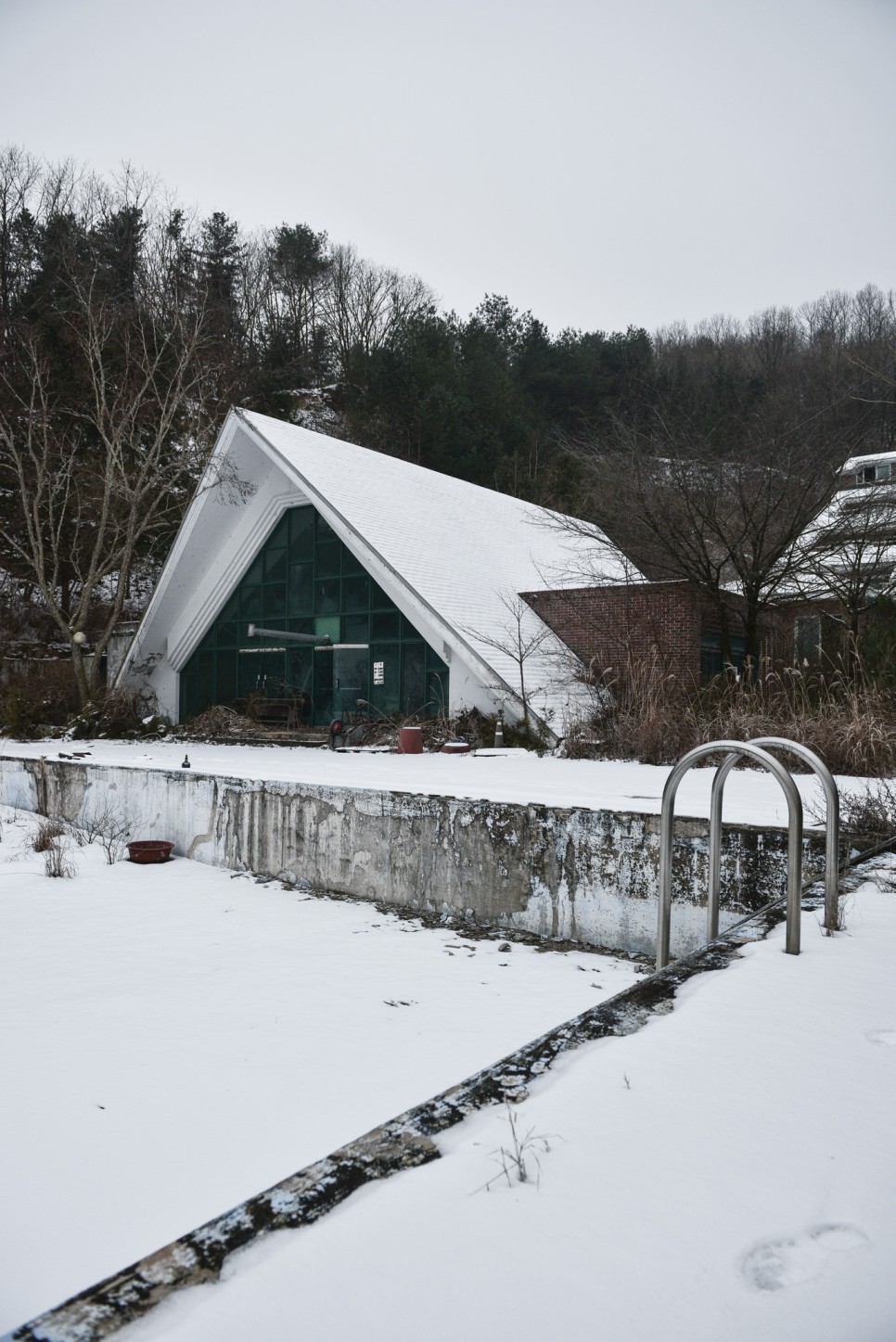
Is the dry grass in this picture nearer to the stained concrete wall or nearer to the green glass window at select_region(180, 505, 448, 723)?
the stained concrete wall

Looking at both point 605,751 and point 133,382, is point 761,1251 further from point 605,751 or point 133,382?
point 133,382

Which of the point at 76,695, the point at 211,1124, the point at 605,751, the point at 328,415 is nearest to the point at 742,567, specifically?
the point at 605,751

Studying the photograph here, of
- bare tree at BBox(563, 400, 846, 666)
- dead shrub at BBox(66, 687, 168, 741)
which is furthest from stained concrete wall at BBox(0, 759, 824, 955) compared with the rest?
dead shrub at BBox(66, 687, 168, 741)

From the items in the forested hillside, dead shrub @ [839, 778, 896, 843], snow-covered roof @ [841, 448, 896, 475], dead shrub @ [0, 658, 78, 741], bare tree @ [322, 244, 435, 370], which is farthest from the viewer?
bare tree @ [322, 244, 435, 370]

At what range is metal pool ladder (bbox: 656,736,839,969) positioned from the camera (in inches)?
134

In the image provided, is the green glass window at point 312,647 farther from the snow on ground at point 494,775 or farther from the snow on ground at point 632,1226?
the snow on ground at point 632,1226

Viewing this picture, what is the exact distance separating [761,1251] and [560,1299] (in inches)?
17.0

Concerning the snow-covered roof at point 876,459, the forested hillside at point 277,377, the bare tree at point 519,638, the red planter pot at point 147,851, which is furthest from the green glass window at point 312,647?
the snow-covered roof at point 876,459

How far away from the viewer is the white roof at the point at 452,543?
1497 centimetres

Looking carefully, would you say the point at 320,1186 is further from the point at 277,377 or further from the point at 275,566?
the point at 277,377

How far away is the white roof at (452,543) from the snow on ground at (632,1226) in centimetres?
1137

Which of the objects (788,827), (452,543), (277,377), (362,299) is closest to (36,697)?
(452,543)

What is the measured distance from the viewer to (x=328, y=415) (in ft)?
118

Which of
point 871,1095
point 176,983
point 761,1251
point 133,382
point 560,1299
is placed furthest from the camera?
point 133,382
